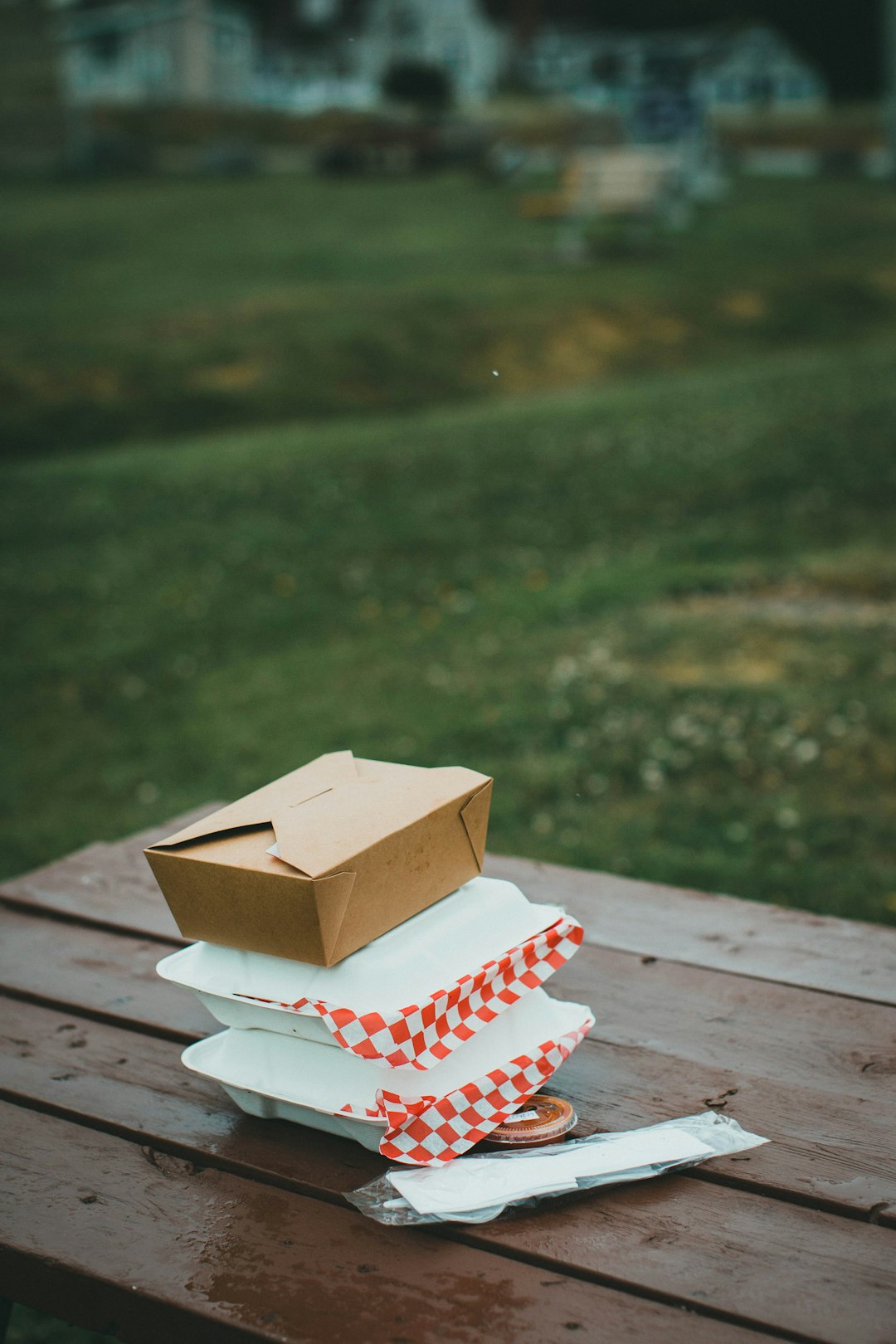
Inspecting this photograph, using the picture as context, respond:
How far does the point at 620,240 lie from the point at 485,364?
22.5ft

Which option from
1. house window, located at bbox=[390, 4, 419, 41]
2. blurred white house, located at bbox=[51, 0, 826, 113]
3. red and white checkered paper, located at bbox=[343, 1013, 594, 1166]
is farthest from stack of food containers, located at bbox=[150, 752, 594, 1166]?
house window, located at bbox=[390, 4, 419, 41]

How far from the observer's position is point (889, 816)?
14.4ft

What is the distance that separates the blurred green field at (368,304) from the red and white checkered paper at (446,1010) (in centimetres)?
995

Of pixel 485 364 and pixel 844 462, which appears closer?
pixel 844 462

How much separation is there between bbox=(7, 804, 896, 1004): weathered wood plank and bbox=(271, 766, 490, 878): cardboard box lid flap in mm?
604

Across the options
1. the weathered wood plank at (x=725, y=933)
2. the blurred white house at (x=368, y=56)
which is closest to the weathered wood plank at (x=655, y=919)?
the weathered wood plank at (x=725, y=933)

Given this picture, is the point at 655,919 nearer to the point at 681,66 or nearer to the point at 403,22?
the point at 681,66

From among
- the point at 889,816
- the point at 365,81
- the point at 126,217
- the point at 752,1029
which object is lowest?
the point at 889,816

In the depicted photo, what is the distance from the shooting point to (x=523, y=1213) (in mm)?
1539

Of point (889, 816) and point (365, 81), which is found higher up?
point (365, 81)

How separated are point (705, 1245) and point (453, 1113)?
338 millimetres

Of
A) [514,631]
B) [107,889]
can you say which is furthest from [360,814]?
[514,631]

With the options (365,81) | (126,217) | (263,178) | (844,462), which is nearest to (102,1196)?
(844,462)

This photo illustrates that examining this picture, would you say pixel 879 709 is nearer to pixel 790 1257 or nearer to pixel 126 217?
pixel 790 1257
